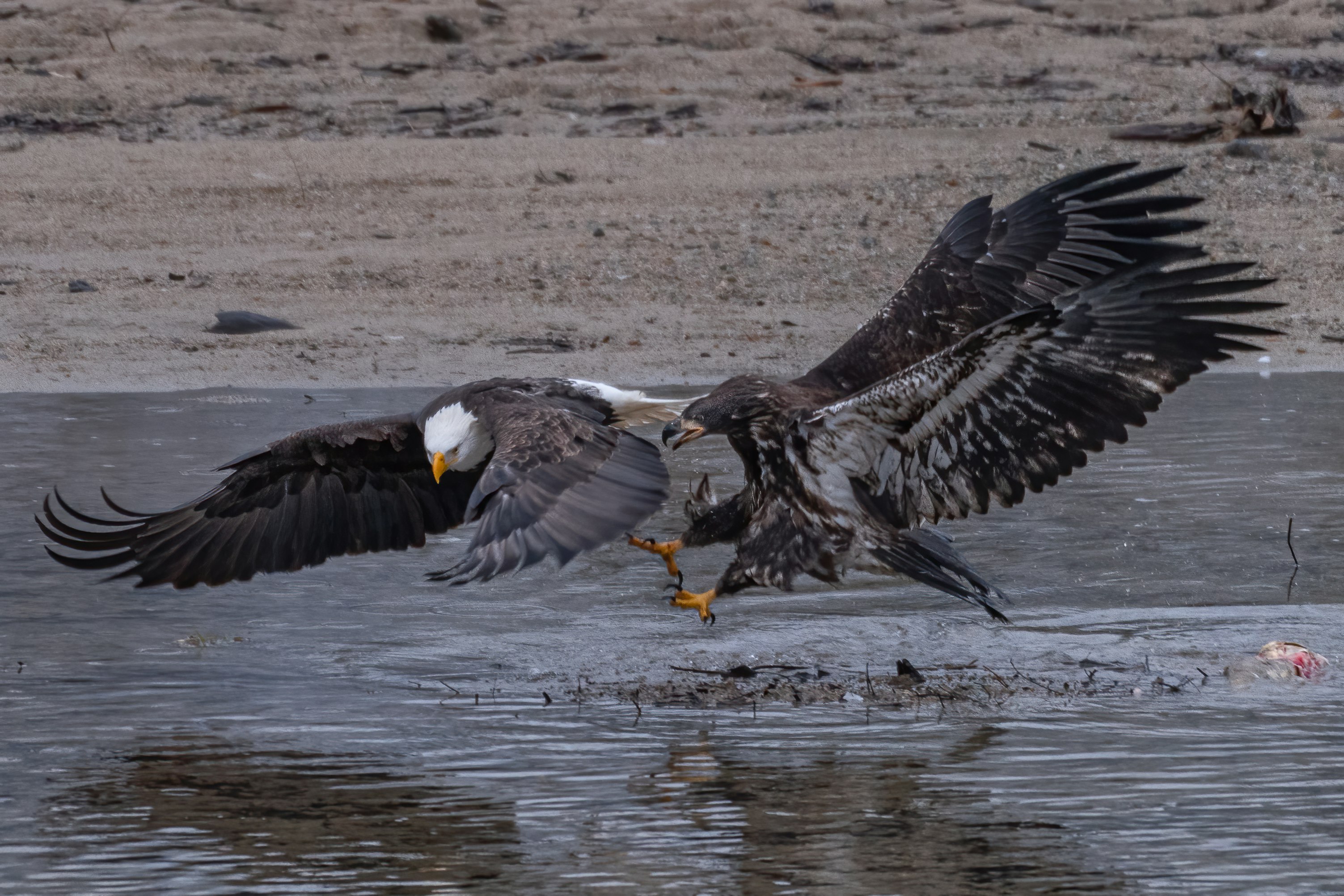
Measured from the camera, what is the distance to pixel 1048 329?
5.08 meters

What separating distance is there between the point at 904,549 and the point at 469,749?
1535mm

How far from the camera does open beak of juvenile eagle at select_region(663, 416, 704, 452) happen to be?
552 cm

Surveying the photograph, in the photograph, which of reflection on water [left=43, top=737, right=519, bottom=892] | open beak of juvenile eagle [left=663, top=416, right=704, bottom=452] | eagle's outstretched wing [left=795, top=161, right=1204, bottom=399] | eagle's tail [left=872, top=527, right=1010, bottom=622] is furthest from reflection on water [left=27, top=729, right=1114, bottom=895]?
eagle's outstretched wing [left=795, top=161, right=1204, bottom=399]

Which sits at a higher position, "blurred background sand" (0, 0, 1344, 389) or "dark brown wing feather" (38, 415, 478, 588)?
"blurred background sand" (0, 0, 1344, 389)

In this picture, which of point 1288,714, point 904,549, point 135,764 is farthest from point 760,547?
point 135,764

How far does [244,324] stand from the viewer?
1030 centimetres

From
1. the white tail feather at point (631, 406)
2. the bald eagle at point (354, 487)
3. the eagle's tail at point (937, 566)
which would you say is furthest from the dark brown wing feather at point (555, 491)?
the eagle's tail at point (937, 566)

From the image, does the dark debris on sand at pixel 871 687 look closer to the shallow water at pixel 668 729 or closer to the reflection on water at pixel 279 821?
the shallow water at pixel 668 729

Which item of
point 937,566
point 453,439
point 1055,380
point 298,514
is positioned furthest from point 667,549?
point 1055,380

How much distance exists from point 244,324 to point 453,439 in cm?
496

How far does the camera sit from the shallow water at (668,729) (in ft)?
13.1

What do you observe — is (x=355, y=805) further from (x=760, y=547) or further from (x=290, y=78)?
(x=290, y=78)

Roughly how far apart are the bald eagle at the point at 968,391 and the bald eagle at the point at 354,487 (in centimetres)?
41

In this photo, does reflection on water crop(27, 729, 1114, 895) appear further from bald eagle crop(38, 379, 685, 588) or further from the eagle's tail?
bald eagle crop(38, 379, 685, 588)
